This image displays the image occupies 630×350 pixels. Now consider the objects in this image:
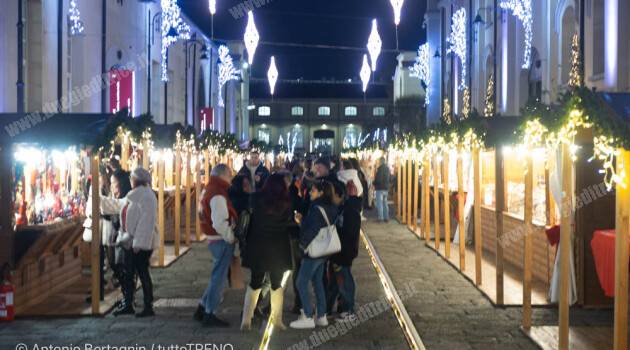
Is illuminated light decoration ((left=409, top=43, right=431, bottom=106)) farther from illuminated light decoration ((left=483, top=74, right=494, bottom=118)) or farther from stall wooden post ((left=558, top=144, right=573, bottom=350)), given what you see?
stall wooden post ((left=558, top=144, right=573, bottom=350))

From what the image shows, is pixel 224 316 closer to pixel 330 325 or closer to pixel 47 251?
pixel 330 325

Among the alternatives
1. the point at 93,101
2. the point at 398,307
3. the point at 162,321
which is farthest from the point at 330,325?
the point at 93,101

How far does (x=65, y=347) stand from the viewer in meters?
8.86

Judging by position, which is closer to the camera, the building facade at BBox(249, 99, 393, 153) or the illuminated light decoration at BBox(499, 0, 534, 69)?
the illuminated light decoration at BBox(499, 0, 534, 69)

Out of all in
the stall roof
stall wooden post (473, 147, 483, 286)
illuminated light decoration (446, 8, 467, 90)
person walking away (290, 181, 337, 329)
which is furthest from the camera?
illuminated light decoration (446, 8, 467, 90)

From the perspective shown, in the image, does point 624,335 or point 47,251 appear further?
point 47,251

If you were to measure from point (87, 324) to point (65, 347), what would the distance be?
4.32 feet

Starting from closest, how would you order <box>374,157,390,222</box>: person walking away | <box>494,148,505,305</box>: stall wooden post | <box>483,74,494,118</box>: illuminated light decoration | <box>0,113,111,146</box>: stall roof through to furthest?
<box>0,113,111,146</box>: stall roof → <box>494,148,505,305</box>: stall wooden post → <box>374,157,390,222</box>: person walking away → <box>483,74,494,118</box>: illuminated light decoration

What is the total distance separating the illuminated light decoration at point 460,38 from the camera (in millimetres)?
35469

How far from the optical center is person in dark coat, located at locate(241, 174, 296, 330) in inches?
362

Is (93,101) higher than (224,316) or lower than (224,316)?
higher

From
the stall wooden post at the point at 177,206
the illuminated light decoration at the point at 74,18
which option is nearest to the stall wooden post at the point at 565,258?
the stall wooden post at the point at 177,206

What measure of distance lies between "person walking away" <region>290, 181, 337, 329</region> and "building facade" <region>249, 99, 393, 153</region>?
339ft

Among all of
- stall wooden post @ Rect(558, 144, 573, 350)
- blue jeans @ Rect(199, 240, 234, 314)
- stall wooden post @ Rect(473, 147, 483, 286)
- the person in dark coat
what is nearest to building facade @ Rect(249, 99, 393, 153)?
stall wooden post @ Rect(473, 147, 483, 286)
